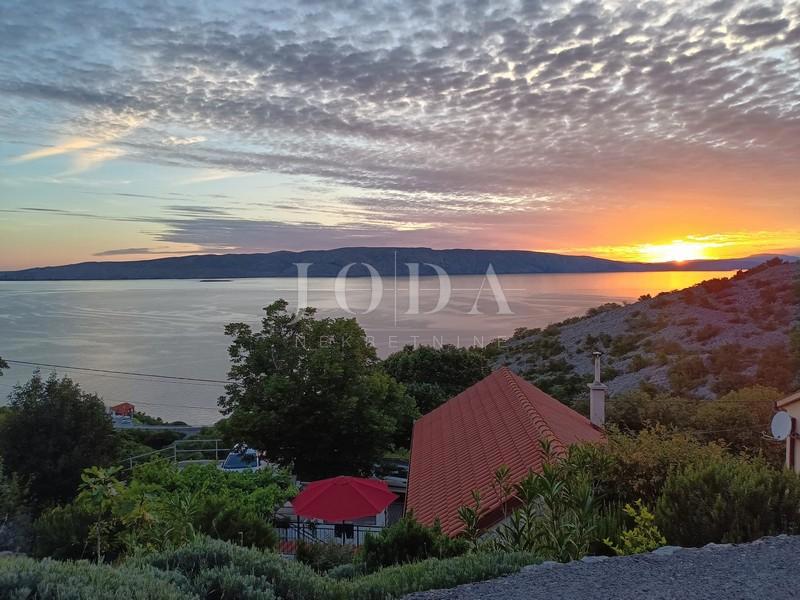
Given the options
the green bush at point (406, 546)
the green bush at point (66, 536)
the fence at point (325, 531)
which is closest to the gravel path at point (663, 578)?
the green bush at point (406, 546)

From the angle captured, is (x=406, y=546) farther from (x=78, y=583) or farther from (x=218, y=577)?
(x=78, y=583)

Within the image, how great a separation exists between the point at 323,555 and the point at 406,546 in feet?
8.90

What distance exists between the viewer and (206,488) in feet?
34.3

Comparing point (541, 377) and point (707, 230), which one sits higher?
point (707, 230)

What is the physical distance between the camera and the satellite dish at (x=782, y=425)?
334 inches

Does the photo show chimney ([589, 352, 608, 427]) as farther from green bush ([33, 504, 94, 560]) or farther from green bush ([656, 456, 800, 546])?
green bush ([33, 504, 94, 560])

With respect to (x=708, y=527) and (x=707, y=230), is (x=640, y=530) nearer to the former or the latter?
(x=708, y=527)

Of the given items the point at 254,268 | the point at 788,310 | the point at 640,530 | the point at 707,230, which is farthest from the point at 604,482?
the point at 254,268

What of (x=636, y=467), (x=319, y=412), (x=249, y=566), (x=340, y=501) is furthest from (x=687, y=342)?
(x=249, y=566)

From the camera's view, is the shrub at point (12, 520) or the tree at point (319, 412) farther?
the tree at point (319, 412)

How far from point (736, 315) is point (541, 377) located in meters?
12.5

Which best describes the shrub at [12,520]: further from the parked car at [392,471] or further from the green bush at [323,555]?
the parked car at [392,471]

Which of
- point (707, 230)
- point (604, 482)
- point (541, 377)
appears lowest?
point (541, 377)

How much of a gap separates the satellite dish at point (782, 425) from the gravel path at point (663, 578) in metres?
4.10
